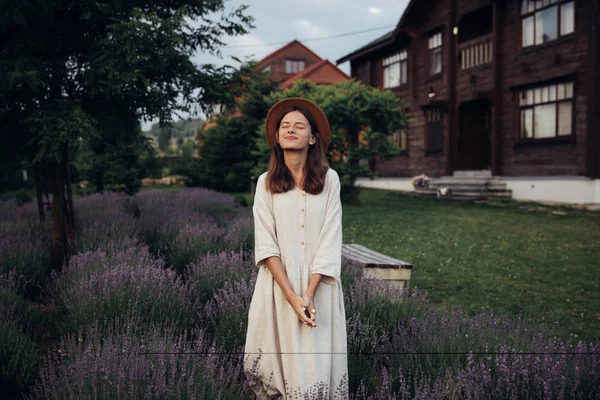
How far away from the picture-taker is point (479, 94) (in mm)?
18266

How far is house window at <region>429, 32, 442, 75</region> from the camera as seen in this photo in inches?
843

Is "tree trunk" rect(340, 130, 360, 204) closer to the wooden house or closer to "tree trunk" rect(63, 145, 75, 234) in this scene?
the wooden house

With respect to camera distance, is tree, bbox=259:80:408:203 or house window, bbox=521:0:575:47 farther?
tree, bbox=259:80:408:203

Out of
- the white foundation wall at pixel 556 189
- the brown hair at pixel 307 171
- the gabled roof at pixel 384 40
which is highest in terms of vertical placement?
the gabled roof at pixel 384 40

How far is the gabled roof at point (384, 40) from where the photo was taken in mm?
22156

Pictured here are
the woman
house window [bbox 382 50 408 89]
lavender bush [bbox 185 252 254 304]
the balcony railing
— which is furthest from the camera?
house window [bbox 382 50 408 89]

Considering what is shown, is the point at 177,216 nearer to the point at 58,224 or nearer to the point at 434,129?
the point at 58,224

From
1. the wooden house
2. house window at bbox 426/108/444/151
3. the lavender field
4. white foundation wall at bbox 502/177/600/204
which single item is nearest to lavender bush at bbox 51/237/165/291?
the lavender field

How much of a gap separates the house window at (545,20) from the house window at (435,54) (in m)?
4.64

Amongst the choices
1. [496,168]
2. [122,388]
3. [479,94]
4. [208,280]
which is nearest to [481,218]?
[496,168]

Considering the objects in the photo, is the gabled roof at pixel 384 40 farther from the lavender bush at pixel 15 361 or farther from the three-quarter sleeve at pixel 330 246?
the lavender bush at pixel 15 361

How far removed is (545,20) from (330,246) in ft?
52.6

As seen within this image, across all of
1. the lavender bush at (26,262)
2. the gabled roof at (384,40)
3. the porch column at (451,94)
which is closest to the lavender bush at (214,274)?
the lavender bush at (26,262)

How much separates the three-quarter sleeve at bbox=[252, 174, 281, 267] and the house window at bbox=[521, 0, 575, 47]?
15138 millimetres
